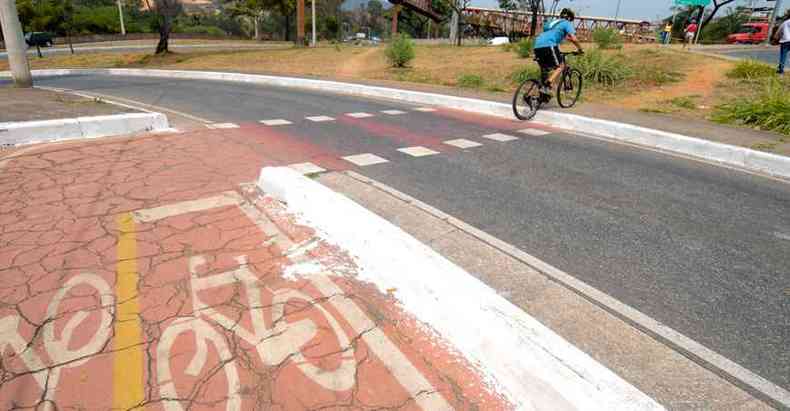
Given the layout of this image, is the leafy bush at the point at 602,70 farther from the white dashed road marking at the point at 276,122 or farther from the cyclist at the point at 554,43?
the white dashed road marking at the point at 276,122

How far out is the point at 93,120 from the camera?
6738mm

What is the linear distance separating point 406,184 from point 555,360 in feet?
10.8

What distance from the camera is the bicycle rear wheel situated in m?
9.24

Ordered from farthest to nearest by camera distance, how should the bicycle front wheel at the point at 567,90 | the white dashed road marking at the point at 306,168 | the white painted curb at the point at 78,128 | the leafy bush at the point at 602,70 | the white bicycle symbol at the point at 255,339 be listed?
the leafy bush at the point at 602,70 → the bicycle front wheel at the point at 567,90 → the white painted curb at the point at 78,128 → the white dashed road marking at the point at 306,168 → the white bicycle symbol at the point at 255,339

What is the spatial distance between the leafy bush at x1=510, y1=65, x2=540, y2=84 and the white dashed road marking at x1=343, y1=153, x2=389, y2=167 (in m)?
9.35

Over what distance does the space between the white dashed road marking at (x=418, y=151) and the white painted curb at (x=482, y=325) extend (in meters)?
2.89

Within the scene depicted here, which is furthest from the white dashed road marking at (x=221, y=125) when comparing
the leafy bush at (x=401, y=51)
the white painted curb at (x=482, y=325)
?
the leafy bush at (x=401, y=51)

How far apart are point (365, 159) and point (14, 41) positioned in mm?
11283

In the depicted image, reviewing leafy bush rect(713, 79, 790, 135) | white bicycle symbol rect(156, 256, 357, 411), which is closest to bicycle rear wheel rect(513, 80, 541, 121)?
leafy bush rect(713, 79, 790, 135)

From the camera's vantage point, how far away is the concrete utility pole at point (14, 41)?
35.7 ft

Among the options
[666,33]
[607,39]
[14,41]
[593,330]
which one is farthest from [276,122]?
[666,33]

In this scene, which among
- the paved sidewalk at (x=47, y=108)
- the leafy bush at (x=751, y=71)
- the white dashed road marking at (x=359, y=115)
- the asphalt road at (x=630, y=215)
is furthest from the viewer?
the leafy bush at (x=751, y=71)

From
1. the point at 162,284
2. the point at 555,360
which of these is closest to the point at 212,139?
the point at 162,284

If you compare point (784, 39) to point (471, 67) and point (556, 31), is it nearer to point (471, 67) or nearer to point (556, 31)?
point (556, 31)
